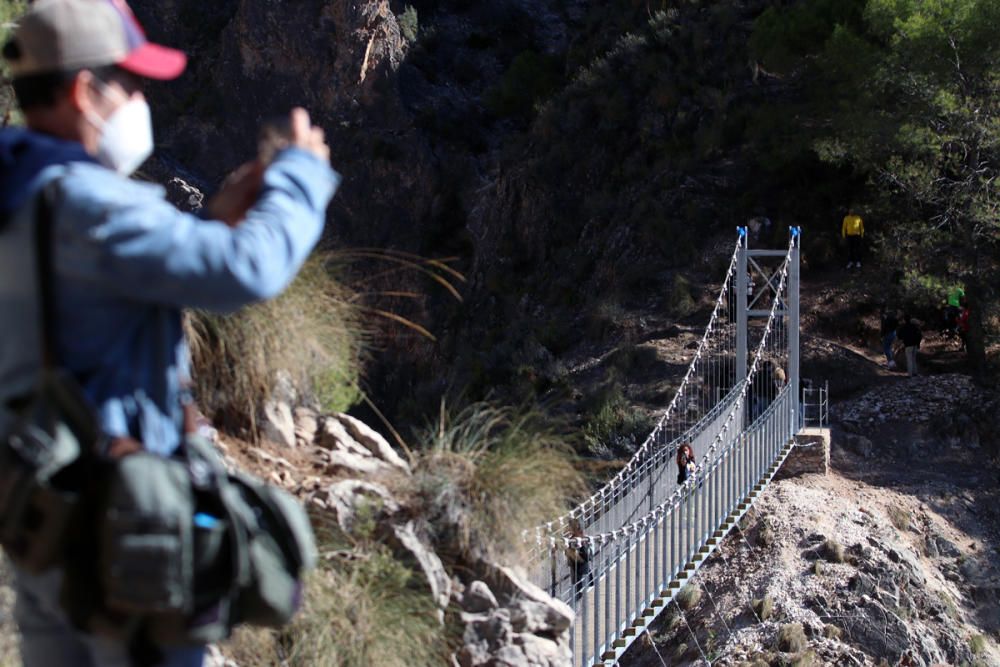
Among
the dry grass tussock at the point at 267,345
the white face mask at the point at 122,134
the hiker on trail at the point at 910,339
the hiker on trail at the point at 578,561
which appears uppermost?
the hiker on trail at the point at 910,339

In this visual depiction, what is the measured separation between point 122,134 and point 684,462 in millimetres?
9480

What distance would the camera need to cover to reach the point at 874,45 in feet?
61.2

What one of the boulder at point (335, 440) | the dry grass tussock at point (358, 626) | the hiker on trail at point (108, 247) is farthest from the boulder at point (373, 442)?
the hiker on trail at point (108, 247)

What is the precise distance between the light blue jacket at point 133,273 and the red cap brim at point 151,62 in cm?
14

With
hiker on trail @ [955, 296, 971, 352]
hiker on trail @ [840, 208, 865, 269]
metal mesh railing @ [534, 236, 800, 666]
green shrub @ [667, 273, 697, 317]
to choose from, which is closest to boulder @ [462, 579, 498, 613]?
metal mesh railing @ [534, 236, 800, 666]

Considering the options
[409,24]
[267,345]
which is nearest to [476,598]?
[267,345]

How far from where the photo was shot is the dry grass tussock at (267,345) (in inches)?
150

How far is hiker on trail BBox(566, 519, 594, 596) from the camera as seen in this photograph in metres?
5.81

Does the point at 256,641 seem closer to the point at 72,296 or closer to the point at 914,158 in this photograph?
the point at 72,296

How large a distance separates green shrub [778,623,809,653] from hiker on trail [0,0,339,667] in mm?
10920

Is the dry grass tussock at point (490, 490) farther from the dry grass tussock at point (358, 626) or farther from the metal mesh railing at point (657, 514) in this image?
the metal mesh railing at point (657, 514)

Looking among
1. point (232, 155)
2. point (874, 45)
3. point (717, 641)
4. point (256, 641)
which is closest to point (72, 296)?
point (256, 641)

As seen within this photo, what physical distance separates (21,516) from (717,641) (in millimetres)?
11458

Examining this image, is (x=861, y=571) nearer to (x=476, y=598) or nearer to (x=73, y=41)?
(x=476, y=598)
